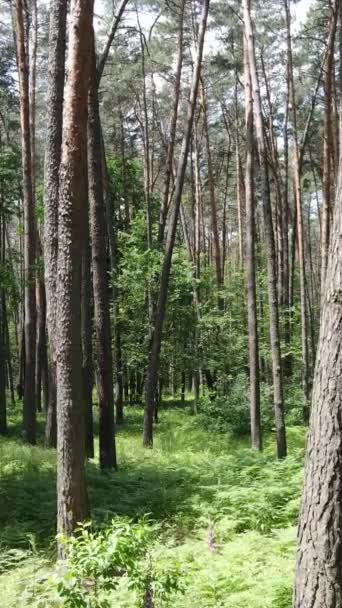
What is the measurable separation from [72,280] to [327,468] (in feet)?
11.8

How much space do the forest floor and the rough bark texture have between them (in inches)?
57.5

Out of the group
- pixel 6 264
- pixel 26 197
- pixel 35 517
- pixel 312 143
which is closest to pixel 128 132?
pixel 312 143

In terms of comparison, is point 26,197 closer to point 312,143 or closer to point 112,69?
point 112,69

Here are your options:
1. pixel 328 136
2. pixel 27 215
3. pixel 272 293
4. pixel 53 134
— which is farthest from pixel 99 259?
pixel 328 136

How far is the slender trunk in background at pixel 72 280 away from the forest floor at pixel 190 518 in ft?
2.59

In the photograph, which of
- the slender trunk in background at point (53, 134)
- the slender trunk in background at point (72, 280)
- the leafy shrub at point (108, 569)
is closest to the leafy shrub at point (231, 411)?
the slender trunk in background at point (53, 134)

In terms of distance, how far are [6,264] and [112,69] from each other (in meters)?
14.5

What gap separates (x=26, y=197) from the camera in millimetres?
14398

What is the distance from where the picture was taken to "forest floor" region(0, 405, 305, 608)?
4.66m

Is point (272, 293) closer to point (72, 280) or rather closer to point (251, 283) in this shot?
point (251, 283)

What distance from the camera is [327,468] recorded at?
282cm

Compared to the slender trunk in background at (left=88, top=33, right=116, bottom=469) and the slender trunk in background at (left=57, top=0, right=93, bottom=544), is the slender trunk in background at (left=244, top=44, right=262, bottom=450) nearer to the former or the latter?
the slender trunk in background at (left=88, top=33, right=116, bottom=469)

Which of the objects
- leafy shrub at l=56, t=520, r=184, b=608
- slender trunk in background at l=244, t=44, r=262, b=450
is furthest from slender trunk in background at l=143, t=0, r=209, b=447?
leafy shrub at l=56, t=520, r=184, b=608

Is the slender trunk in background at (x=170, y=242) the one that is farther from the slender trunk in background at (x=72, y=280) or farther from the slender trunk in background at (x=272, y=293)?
the slender trunk in background at (x=72, y=280)
